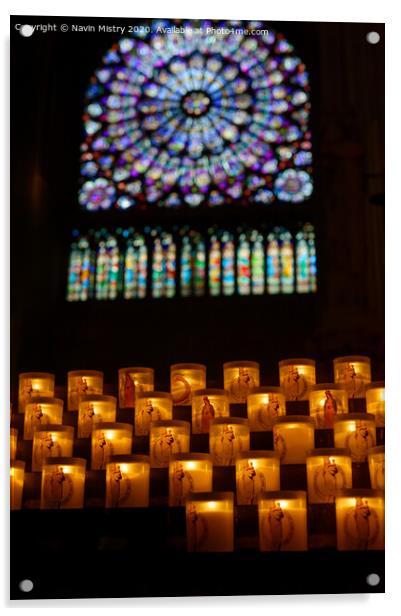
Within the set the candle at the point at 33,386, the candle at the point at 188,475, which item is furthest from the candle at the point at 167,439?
the candle at the point at 33,386

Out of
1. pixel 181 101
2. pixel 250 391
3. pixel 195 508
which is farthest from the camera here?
pixel 181 101

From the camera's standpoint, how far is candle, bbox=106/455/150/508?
2461 millimetres

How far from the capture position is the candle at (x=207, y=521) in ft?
7.95

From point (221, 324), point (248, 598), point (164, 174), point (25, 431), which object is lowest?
point (248, 598)

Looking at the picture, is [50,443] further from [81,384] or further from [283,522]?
[283,522]

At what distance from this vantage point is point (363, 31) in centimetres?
268

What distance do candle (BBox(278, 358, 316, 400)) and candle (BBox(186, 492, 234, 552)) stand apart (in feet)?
1.08

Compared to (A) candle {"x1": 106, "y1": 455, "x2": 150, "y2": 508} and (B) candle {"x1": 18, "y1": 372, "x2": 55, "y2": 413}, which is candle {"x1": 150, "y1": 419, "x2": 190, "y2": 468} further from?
(B) candle {"x1": 18, "y1": 372, "x2": 55, "y2": 413}

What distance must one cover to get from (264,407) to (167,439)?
242 mm

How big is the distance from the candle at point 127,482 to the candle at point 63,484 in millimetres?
66

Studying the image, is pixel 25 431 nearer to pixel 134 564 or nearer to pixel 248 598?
pixel 134 564

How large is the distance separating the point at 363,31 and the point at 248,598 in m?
1.39
